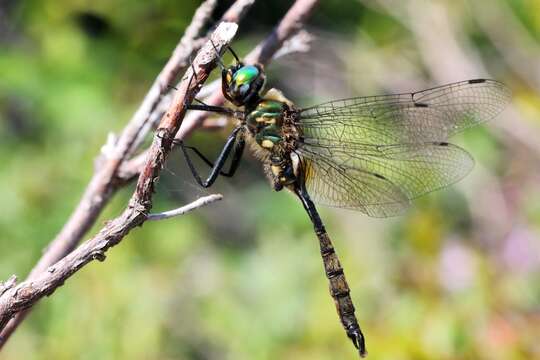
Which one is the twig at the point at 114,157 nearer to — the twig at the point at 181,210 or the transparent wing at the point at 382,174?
the twig at the point at 181,210

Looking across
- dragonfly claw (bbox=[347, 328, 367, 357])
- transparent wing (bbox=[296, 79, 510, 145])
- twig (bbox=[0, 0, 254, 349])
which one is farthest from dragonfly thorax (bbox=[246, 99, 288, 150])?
dragonfly claw (bbox=[347, 328, 367, 357])

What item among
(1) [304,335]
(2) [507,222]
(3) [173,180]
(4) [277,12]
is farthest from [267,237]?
(4) [277,12]

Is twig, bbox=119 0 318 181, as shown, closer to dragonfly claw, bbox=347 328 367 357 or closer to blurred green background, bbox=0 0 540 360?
blurred green background, bbox=0 0 540 360

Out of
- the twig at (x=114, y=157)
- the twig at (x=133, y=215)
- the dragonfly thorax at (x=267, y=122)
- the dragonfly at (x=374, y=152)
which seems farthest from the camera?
the dragonfly at (x=374, y=152)

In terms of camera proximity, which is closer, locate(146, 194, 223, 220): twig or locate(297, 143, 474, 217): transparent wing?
locate(146, 194, 223, 220): twig

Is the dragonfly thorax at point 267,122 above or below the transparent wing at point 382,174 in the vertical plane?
above

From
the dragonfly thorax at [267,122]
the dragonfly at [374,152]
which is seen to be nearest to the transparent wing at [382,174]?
the dragonfly at [374,152]

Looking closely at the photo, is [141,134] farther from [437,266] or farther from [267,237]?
[267,237]
